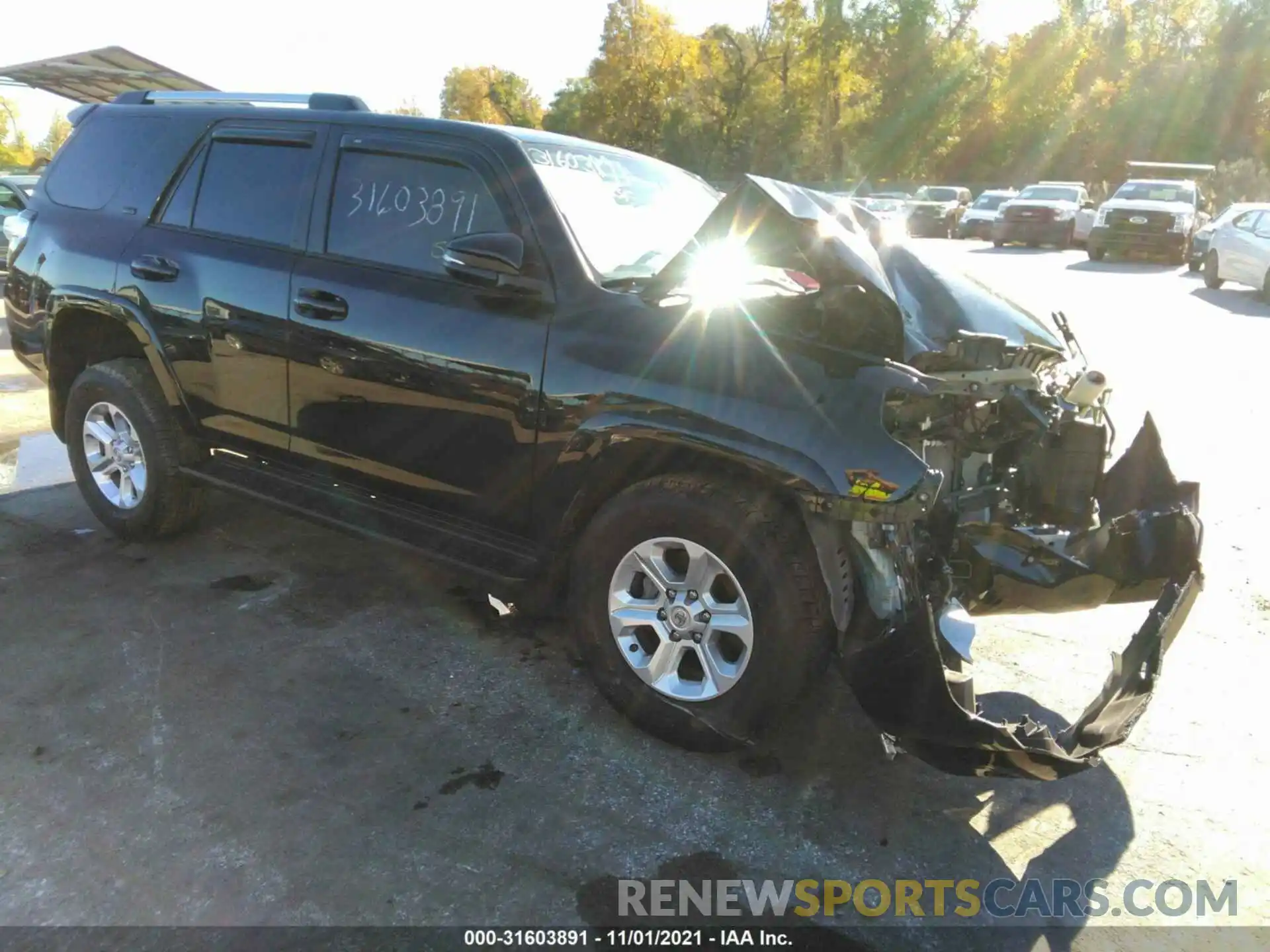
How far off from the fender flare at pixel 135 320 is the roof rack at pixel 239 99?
99 cm

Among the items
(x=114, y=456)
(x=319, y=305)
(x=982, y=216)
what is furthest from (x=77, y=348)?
(x=982, y=216)

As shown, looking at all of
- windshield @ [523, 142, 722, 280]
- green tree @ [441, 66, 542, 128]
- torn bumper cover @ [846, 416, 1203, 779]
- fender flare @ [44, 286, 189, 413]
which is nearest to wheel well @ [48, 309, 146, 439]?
fender flare @ [44, 286, 189, 413]

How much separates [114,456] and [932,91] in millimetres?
54757

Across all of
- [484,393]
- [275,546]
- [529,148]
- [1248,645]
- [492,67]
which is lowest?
[275,546]

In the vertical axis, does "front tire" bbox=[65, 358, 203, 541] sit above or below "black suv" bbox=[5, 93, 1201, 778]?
below

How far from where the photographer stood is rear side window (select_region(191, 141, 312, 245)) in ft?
12.9

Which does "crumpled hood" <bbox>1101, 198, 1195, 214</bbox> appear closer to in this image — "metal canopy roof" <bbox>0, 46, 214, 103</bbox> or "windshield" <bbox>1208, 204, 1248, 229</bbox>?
"windshield" <bbox>1208, 204, 1248, 229</bbox>

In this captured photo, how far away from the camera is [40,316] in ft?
15.6

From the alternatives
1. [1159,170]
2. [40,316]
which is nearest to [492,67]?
[1159,170]

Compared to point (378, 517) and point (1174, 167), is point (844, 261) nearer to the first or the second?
point (378, 517)

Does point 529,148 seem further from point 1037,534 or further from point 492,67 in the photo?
point 492,67

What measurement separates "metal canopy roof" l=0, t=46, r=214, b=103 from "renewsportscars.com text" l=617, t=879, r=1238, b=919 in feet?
67.7

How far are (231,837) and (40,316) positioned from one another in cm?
333

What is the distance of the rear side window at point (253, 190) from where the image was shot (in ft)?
12.9
